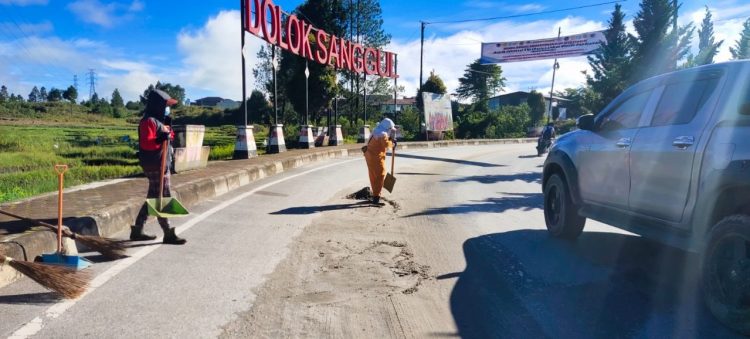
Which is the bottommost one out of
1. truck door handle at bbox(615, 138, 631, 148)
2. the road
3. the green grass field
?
the green grass field

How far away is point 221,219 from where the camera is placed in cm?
700

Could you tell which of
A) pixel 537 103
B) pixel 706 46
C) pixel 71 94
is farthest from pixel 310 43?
pixel 71 94

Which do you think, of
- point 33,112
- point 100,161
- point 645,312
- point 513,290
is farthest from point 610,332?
point 33,112

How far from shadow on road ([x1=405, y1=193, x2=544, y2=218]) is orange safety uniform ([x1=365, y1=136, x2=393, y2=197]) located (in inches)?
38.8

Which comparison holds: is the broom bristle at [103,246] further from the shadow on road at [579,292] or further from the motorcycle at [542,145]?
the motorcycle at [542,145]

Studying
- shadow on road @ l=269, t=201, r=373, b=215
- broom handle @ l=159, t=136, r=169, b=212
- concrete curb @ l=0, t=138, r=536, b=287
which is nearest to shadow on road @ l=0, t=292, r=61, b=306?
concrete curb @ l=0, t=138, r=536, b=287

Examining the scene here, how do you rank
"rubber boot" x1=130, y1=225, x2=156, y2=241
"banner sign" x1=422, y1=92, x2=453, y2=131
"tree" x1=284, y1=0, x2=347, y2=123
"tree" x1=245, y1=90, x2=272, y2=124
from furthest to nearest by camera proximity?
"tree" x1=245, y1=90, x2=272, y2=124
"banner sign" x1=422, y1=92, x2=453, y2=131
"tree" x1=284, y1=0, x2=347, y2=123
"rubber boot" x1=130, y1=225, x2=156, y2=241

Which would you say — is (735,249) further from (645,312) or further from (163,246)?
(163,246)

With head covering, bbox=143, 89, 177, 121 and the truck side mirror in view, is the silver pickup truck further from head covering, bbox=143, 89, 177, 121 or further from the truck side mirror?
head covering, bbox=143, 89, 177, 121

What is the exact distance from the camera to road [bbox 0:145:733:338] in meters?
3.37

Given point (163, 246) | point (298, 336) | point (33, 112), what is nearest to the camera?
point (298, 336)

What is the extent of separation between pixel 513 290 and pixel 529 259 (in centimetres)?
103

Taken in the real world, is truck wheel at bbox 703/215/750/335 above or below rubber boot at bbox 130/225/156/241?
above

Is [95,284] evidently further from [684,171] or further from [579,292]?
[684,171]
